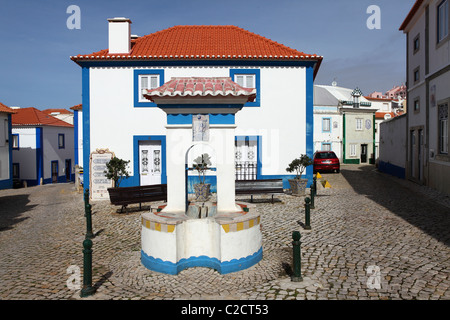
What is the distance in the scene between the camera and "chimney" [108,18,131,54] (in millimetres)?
14102

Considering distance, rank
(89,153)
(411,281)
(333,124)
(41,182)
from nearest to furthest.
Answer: (411,281)
(89,153)
(41,182)
(333,124)

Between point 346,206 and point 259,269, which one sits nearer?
point 259,269

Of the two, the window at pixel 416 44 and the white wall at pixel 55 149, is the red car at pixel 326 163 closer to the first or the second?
the window at pixel 416 44

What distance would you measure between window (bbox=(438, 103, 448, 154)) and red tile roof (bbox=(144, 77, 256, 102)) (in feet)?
34.2

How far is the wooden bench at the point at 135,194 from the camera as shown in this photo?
10211 mm

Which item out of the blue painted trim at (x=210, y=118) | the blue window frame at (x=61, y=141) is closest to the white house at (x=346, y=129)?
the blue window frame at (x=61, y=141)

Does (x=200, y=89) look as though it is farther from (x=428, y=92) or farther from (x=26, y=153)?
(x=26, y=153)

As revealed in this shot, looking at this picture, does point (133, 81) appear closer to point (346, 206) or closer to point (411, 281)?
point (346, 206)

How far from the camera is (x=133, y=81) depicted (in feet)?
45.3

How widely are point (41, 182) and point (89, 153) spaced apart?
16.4 metres

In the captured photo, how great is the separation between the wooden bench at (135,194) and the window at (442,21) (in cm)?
1242

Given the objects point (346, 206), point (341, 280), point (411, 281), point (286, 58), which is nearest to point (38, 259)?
point (341, 280)

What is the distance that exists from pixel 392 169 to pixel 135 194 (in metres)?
17.3
